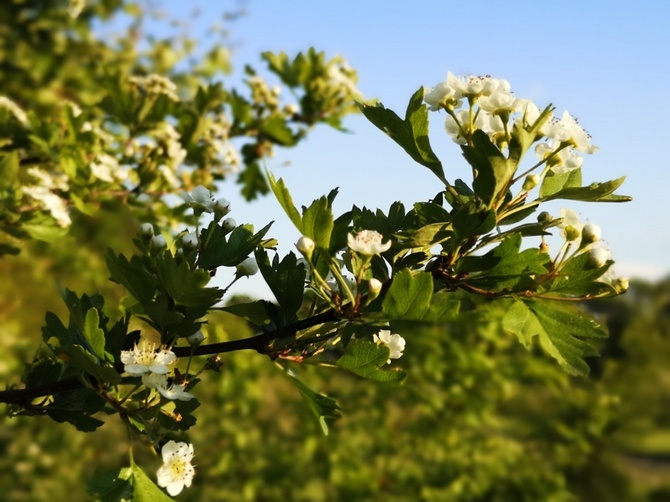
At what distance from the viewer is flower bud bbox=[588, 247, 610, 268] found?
796mm

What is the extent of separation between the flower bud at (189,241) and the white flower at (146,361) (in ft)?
0.38

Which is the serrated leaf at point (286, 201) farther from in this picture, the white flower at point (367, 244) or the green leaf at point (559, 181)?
the green leaf at point (559, 181)

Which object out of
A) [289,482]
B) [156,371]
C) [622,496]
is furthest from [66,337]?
[622,496]

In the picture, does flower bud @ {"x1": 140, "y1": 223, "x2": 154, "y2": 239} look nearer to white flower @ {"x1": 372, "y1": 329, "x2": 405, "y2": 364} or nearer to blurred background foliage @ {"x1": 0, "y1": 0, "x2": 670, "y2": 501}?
white flower @ {"x1": 372, "y1": 329, "x2": 405, "y2": 364}

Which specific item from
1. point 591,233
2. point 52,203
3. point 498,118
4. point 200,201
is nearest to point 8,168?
point 52,203

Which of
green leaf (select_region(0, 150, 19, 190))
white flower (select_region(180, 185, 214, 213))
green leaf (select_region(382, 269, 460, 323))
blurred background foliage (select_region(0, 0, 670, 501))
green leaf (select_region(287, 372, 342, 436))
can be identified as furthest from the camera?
blurred background foliage (select_region(0, 0, 670, 501))

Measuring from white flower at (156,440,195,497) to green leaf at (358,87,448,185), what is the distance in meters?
0.42

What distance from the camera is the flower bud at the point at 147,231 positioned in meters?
0.86

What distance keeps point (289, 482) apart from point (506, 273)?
2.29 meters

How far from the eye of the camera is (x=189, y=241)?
2.75ft

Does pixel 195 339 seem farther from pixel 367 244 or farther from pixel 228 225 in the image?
pixel 367 244

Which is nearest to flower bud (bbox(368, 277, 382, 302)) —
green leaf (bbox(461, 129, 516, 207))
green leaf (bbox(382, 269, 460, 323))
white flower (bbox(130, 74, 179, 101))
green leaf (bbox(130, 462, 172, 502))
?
green leaf (bbox(382, 269, 460, 323))

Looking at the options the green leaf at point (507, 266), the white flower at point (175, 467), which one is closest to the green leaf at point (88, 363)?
the white flower at point (175, 467)

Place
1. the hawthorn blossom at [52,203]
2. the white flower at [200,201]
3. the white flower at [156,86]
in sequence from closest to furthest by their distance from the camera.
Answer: the white flower at [200,201]
the hawthorn blossom at [52,203]
the white flower at [156,86]
